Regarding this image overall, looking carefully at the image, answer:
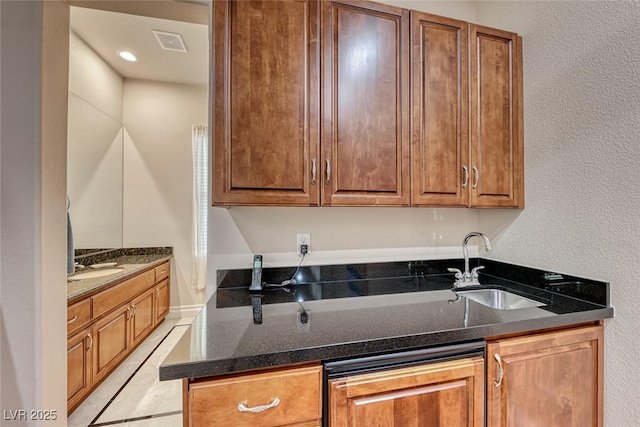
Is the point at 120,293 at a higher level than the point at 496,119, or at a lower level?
lower

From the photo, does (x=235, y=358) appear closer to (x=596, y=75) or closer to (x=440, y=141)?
(x=440, y=141)

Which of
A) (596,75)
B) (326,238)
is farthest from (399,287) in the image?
(596,75)

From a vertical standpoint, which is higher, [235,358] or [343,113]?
[343,113]

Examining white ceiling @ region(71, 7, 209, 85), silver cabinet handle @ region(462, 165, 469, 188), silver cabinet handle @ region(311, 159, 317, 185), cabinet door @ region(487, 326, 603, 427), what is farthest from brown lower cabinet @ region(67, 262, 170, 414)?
silver cabinet handle @ region(462, 165, 469, 188)

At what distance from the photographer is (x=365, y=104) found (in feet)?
4.60

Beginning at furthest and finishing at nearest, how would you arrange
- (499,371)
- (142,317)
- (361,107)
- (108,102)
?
(108,102) < (142,317) < (361,107) < (499,371)

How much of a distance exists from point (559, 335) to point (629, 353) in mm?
311

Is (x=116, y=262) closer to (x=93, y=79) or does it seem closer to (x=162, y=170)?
(x=162, y=170)

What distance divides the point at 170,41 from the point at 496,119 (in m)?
2.84

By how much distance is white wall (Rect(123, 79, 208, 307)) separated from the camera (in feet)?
11.6

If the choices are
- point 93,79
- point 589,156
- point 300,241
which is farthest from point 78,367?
point 589,156

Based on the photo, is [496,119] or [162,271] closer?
[496,119]

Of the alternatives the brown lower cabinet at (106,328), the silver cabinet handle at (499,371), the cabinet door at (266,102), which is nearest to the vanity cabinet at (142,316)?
the brown lower cabinet at (106,328)

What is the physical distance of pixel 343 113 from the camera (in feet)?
4.50
